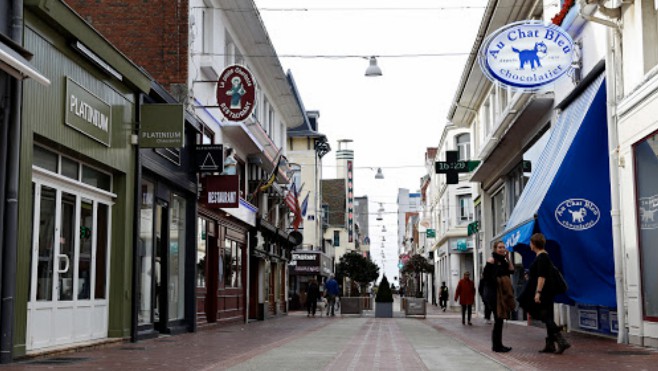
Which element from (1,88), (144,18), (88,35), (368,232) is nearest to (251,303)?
(144,18)

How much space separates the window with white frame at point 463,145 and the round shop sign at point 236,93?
103 ft

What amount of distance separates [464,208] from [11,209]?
45.5 meters

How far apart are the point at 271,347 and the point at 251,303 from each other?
17.8 metres

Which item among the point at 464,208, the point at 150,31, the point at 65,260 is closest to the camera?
the point at 65,260

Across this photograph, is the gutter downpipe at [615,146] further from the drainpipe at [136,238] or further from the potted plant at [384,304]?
the potted plant at [384,304]

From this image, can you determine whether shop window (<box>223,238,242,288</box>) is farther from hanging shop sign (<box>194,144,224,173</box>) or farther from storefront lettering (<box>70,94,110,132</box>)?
storefront lettering (<box>70,94,110,132</box>)

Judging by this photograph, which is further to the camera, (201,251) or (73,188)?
(201,251)

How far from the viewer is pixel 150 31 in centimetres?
2008

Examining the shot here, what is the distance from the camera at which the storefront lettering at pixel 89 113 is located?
12.1m

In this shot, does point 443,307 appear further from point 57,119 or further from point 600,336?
point 57,119

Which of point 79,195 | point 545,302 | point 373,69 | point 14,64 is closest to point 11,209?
point 14,64

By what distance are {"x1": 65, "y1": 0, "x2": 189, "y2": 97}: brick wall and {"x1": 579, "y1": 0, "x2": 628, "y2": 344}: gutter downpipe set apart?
9778 mm

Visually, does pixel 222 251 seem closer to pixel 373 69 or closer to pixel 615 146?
pixel 373 69

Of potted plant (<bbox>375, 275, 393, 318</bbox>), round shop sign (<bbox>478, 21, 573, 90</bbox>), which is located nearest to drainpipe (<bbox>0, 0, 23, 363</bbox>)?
round shop sign (<bbox>478, 21, 573, 90</bbox>)
